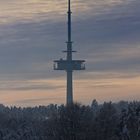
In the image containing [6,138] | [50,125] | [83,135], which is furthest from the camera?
[6,138]

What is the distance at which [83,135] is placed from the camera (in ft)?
481

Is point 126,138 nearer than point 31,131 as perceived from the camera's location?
Yes

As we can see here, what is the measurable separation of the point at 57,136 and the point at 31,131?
157 feet

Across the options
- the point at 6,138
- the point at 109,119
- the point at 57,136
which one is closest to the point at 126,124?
the point at 109,119

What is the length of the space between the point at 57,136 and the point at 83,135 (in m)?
4.79

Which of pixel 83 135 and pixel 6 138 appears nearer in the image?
pixel 83 135

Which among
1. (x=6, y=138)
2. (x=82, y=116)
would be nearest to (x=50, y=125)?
(x=82, y=116)

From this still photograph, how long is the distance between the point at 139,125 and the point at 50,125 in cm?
1263

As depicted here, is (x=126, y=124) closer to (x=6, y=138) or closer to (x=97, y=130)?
(x=97, y=130)

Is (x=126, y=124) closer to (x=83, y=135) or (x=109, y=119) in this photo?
(x=109, y=119)

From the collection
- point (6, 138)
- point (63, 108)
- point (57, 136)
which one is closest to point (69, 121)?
point (57, 136)

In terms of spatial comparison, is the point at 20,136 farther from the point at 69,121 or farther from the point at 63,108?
the point at 69,121

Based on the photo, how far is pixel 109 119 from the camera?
160 meters

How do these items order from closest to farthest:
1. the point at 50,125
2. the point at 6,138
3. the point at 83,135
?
the point at 83,135 < the point at 50,125 < the point at 6,138
